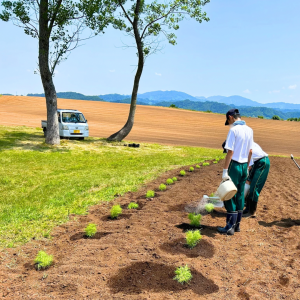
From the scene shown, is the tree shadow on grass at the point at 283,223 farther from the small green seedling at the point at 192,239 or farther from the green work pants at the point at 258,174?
the small green seedling at the point at 192,239

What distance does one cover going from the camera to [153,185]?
9.26 metres

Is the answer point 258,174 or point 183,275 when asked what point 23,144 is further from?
point 183,275

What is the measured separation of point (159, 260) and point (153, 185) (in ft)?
16.5

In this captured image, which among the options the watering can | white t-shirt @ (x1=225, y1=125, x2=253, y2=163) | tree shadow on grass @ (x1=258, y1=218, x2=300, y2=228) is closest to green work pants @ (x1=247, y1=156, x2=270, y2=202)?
tree shadow on grass @ (x1=258, y1=218, x2=300, y2=228)

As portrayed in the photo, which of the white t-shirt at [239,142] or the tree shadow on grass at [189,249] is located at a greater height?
the white t-shirt at [239,142]

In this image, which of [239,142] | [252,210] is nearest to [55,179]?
[252,210]

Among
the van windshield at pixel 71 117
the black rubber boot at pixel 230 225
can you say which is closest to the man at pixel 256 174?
the black rubber boot at pixel 230 225

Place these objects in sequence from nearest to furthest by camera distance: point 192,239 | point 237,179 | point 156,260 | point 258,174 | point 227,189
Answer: point 156,260 < point 192,239 < point 227,189 < point 237,179 < point 258,174

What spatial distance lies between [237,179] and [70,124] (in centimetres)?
1575

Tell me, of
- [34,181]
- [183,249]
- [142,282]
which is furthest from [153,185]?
[142,282]

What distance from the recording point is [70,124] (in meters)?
19.2

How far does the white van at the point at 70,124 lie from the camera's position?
750 inches

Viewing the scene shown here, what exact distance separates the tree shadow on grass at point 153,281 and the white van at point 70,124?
52.8 ft

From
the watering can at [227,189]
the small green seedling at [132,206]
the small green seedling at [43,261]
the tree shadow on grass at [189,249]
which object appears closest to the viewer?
the small green seedling at [43,261]
